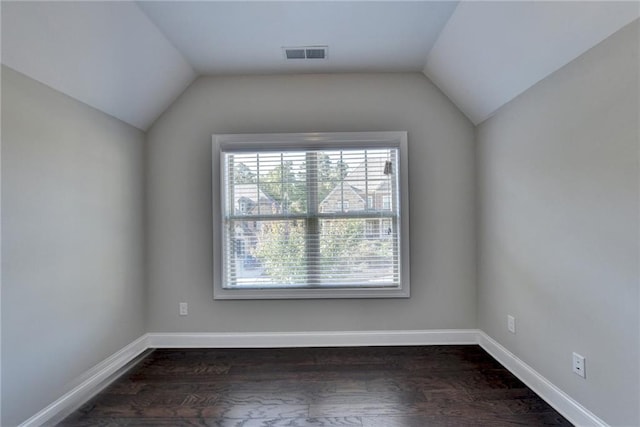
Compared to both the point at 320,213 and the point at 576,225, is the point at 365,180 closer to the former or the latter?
the point at 320,213

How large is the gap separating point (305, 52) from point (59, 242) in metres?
2.21

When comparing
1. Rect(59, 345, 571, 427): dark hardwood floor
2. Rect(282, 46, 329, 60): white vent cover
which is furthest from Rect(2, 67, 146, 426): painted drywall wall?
Rect(282, 46, 329, 60): white vent cover

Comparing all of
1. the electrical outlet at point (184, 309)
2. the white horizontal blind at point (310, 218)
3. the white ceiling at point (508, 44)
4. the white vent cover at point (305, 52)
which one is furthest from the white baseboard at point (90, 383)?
the white ceiling at point (508, 44)

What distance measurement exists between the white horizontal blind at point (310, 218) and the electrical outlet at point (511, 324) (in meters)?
0.92

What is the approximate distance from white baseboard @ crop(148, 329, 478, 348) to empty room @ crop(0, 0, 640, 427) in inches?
0.8

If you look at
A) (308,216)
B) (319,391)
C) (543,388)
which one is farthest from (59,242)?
(543,388)

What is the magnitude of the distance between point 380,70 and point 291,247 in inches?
71.2

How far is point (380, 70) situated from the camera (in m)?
2.85

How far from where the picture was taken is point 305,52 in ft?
8.34

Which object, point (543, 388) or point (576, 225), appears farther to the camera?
point (543, 388)

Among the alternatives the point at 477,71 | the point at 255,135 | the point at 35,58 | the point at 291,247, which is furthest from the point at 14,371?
the point at 477,71

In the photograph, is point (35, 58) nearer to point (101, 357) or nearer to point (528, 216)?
point (101, 357)

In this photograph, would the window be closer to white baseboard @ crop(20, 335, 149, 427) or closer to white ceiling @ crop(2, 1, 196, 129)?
white ceiling @ crop(2, 1, 196, 129)

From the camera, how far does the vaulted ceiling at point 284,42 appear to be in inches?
65.2
